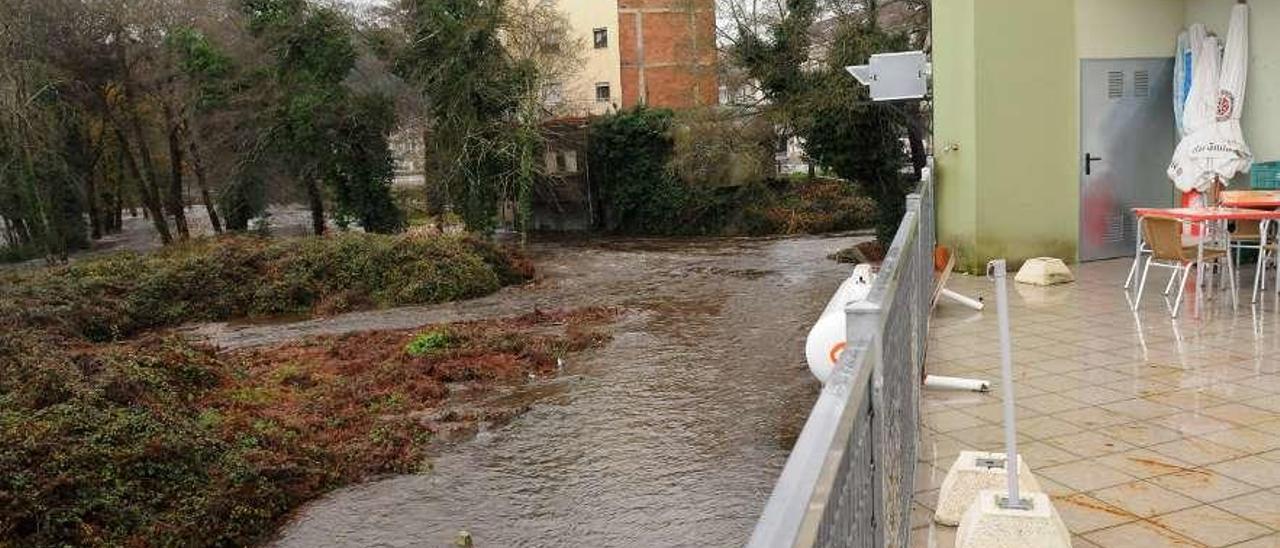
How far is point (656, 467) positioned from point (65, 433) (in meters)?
3.92

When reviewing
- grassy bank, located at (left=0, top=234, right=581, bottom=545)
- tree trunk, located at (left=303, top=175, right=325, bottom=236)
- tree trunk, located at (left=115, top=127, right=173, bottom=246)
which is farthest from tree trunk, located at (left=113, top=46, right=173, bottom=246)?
grassy bank, located at (left=0, top=234, right=581, bottom=545)

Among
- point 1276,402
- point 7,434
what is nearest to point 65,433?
point 7,434

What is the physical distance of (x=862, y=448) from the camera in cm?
213

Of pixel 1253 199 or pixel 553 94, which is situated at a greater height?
pixel 553 94

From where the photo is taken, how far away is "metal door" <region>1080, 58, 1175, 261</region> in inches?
401

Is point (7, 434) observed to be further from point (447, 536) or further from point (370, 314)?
point (370, 314)

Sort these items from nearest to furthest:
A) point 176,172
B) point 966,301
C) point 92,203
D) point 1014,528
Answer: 1. point 1014,528
2. point 966,301
3. point 176,172
4. point 92,203

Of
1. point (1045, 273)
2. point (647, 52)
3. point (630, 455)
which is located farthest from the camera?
point (647, 52)

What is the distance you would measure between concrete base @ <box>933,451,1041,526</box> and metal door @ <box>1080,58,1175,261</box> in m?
6.99

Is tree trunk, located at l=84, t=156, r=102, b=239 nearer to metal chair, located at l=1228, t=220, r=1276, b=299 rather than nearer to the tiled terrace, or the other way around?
the tiled terrace

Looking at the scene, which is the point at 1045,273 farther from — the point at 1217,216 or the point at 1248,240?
the point at 1217,216

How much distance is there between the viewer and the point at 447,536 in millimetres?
6215

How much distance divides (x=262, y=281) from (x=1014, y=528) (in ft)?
51.2

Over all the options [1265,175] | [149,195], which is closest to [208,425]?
[1265,175]
